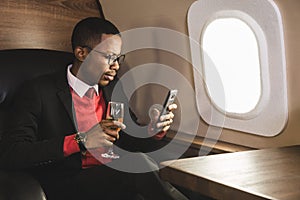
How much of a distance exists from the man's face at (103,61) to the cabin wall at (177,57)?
30 cm

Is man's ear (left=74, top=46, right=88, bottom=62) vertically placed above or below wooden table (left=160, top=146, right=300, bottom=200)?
above

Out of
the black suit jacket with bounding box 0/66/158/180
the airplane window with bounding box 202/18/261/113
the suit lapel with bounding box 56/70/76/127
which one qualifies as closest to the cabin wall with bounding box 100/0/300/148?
the airplane window with bounding box 202/18/261/113

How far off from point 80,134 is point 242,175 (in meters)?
0.63

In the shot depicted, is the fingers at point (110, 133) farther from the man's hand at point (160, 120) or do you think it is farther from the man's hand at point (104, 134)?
the man's hand at point (160, 120)

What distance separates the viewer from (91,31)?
188 centimetres

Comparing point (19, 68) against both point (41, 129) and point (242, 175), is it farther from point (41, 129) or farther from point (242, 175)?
point (242, 175)

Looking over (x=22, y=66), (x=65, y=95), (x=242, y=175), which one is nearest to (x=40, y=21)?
(x=22, y=66)

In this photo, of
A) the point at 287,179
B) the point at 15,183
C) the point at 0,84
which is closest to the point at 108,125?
the point at 15,183

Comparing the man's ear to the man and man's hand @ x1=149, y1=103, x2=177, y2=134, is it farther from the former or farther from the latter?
man's hand @ x1=149, y1=103, x2=177, y2=134

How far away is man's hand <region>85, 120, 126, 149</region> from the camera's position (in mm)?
1563

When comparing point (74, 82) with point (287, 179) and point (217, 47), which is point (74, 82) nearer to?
point (217, 47)

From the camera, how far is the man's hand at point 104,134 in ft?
5.13

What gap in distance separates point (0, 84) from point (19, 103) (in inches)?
4.5

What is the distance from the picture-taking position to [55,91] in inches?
72.2
